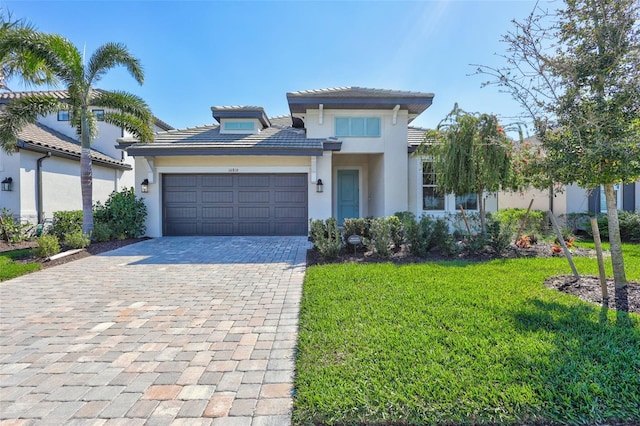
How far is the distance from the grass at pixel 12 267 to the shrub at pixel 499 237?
11.3m

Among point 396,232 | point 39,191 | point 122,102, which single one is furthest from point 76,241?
point 396,232

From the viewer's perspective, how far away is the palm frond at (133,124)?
10.9 metres

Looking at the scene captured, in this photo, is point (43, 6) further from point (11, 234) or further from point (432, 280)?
point (432, 280)

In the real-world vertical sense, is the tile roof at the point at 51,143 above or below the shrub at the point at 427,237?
above

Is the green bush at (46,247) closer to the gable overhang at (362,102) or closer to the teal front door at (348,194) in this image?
the gable overhang at (362,102)

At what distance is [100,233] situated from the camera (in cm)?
1018

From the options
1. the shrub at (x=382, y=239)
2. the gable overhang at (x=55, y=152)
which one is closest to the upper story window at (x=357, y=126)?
the shrub at (x=382, y=239)

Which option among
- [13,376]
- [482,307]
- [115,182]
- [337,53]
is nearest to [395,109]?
[337,53]

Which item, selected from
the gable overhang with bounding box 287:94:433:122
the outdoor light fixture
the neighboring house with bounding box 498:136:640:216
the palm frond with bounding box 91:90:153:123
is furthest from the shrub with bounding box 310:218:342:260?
the outdoor light fixture

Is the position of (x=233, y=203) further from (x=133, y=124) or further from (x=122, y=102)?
(x=122, y=102)

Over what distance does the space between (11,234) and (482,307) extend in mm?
14349

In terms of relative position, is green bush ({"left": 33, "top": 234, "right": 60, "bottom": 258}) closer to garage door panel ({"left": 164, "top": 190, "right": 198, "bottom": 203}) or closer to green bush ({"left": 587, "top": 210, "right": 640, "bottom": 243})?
garage door panel ({"left": 164, "top": 190, "right": 198, "bottom": 203})

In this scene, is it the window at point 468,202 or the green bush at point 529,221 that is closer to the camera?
the green bush at point 529,221

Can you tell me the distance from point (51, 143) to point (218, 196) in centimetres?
840
